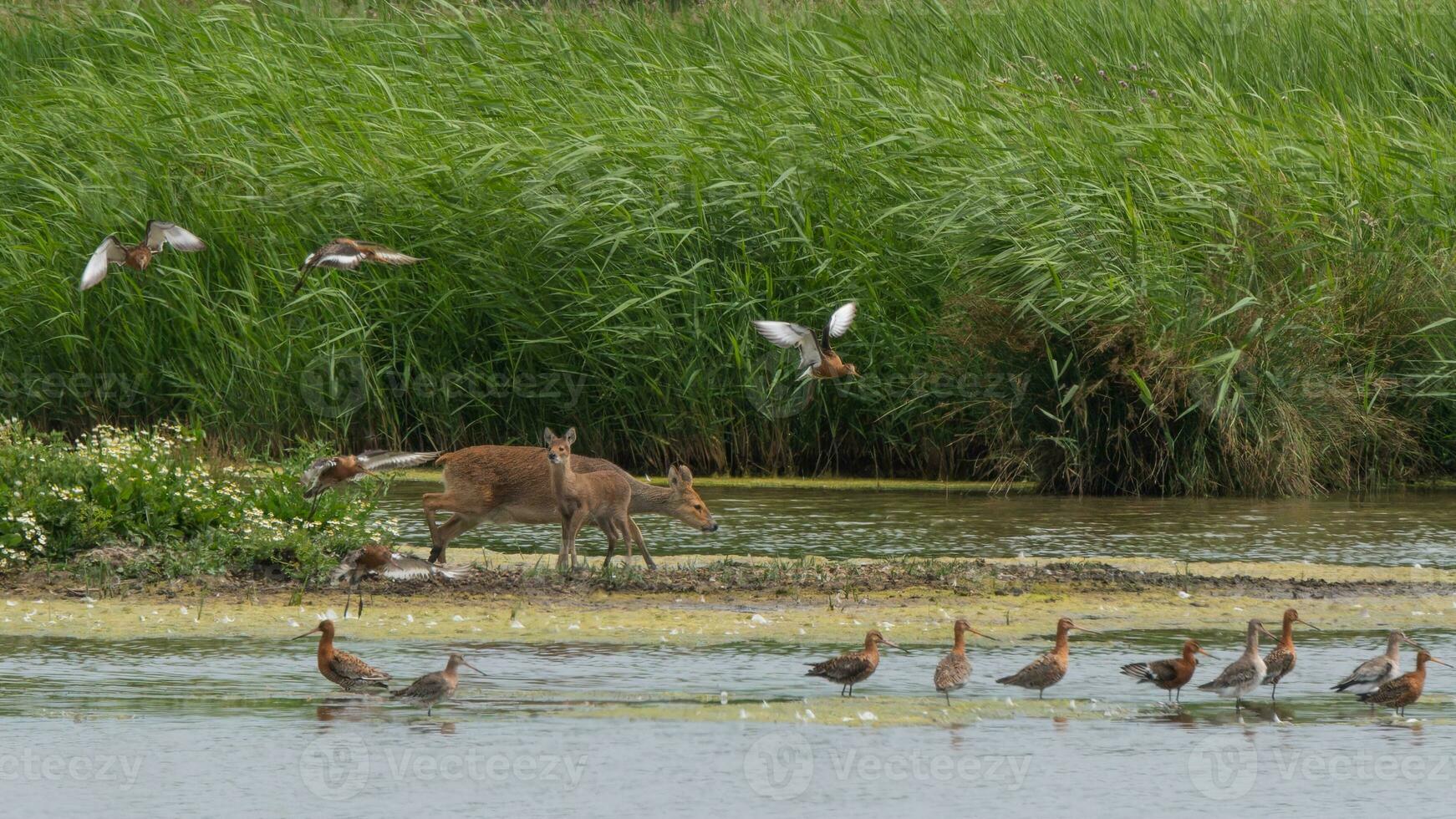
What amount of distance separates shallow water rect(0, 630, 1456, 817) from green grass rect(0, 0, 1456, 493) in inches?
212

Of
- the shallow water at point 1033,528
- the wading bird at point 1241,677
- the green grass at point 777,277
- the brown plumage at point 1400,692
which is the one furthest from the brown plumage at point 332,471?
the brown plumage at point 1400,692

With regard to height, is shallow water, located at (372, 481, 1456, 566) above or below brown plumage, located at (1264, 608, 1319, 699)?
above

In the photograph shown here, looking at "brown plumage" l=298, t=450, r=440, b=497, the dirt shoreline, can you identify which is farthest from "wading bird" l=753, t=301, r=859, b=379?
"brown plumage" l=298, t=450, r=440, b=497

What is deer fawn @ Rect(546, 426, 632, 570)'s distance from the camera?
34.3 feet

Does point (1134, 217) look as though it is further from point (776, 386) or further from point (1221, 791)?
point (1221, 791)

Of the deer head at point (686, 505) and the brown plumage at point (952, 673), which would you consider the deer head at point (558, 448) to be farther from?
the brown plumage at point (952, 673)

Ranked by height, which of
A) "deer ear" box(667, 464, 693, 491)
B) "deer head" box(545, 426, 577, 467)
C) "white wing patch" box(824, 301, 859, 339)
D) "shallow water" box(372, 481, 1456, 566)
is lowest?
"shallow water" box(372, 481, 1456, 566)

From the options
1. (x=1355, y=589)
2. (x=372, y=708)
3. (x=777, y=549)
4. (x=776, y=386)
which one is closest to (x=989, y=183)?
(x=776, y=386)

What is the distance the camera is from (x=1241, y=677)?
7535mm

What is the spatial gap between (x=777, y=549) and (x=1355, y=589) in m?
3.03

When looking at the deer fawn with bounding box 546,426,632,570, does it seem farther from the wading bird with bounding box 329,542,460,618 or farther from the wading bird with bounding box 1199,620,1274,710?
the wading bird with bounding box 1199,620,1274,710

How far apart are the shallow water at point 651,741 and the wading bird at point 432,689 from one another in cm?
5

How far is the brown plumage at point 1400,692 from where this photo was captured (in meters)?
7.39

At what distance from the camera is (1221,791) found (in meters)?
6.34
